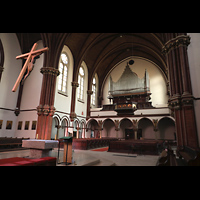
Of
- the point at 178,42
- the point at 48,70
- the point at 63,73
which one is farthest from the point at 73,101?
the point at 178,42

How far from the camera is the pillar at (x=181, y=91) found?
7.95m

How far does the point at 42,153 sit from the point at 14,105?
1177cm

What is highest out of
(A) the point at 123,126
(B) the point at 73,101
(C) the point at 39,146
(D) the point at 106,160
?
(B) the point at 73,101

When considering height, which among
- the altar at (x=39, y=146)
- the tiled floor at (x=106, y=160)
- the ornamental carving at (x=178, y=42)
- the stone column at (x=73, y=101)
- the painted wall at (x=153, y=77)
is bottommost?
the tiled floor at (x=106, y=160)

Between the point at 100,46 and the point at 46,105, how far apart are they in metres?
12.5

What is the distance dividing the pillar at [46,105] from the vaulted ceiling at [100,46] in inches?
53.7

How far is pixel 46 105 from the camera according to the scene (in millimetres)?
13734

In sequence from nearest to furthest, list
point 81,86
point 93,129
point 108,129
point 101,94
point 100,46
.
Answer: point 81,86
point 100,46
point 93,129
point 108,129
point 101,94

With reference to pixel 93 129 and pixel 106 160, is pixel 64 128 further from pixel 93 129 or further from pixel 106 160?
pixel 106 160

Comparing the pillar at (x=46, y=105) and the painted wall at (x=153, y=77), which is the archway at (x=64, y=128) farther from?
the painted wall at (x=153, y=77)

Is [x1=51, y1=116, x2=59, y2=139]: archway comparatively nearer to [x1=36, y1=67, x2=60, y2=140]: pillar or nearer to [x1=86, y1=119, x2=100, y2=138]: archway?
[x1=36, y1=67, x2=60, y2=140]: pillar

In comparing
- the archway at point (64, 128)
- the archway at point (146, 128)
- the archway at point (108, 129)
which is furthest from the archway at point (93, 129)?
the archway at point (146, 128)

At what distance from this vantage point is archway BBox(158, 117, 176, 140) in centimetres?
1917

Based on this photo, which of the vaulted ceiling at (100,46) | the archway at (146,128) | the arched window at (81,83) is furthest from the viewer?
the arched window at (81,83)
